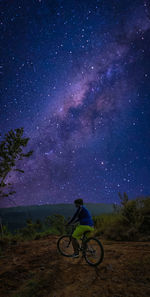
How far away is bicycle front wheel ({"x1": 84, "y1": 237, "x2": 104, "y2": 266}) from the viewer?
4.43 metres

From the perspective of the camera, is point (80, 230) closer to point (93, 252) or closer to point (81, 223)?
point (81, 223)

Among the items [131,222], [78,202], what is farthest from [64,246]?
[131,222]

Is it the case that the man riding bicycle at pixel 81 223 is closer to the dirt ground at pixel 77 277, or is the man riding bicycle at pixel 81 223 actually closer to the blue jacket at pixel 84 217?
the blue jacket at pixel 84 217

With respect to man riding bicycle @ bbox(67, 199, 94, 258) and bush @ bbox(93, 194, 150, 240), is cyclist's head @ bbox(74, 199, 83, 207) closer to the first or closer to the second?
man riding bicycle @ bbox(67, 199, 94, 258)

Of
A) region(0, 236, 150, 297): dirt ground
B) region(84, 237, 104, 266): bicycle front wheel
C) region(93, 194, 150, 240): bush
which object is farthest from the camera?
region(93, 194, 150, 240): bush

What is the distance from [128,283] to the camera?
10.6 ft

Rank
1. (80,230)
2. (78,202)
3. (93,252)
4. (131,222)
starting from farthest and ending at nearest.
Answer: (131,222)
(78,202)
(80,230)
(93,252)

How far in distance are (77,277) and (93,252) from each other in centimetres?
96

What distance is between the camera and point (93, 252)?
15.2 feet

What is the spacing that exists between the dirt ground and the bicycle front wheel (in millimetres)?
168

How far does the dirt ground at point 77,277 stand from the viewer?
10.1 ft

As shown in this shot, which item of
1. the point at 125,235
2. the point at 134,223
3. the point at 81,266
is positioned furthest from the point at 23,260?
the point at 134,223

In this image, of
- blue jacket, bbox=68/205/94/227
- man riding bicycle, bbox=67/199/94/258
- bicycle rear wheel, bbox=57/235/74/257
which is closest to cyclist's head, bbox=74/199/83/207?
man riding bicycle, bbox=67/199/94/258

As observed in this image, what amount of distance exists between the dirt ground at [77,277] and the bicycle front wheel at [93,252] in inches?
6.6
